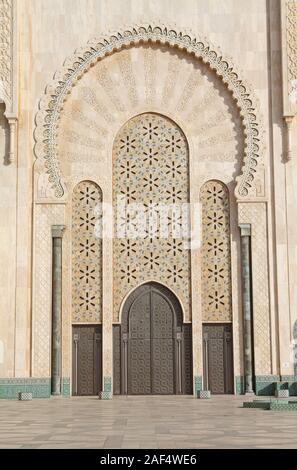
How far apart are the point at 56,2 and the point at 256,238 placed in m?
4.55

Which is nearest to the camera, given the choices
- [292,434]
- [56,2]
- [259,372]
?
[292,434]

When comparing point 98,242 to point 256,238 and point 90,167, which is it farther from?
point 256,238

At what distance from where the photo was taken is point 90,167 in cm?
1105

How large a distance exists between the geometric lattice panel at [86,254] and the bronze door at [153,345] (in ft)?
1.62

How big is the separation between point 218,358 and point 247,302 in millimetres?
892

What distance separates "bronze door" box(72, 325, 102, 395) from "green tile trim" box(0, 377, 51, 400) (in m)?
0.43

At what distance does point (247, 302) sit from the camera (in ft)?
34.8

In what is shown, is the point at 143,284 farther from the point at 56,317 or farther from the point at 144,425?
the point at 144,425

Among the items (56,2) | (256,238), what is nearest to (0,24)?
(56,2)

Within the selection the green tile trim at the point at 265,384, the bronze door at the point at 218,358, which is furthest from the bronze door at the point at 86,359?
the green tile trim at the point at 265,384

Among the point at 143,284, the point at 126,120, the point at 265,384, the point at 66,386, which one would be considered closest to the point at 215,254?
the point at 143,284

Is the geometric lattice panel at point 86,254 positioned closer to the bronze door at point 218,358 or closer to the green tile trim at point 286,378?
the bronze door at point 218,358

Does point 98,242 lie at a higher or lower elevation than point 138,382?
higher

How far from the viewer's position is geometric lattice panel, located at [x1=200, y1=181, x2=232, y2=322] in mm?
10758
